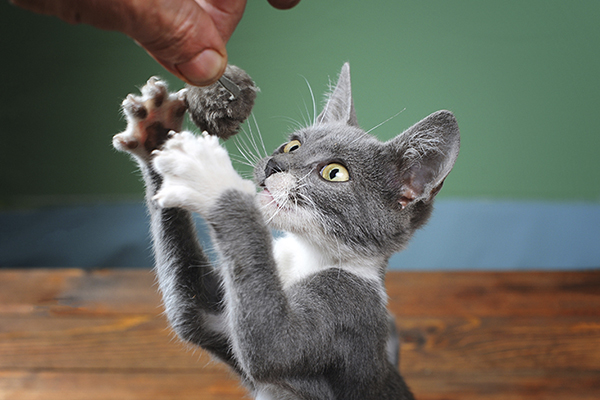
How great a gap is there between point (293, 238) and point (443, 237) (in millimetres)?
1644

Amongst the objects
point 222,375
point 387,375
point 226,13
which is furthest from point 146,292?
point 226,13

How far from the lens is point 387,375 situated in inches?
41.1

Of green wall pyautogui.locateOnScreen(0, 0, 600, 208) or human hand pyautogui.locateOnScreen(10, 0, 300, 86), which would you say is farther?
green wall pyautogui.locateOnScreen(0, 0, 600, 208)

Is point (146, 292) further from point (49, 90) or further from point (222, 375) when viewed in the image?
point (49, 90)

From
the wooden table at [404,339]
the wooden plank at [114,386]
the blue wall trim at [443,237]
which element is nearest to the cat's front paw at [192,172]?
the wooden table at [404,339]

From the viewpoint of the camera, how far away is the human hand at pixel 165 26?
61cm

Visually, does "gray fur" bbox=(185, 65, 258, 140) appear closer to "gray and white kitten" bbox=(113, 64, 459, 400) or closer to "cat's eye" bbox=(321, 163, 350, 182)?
"gray and white kitten" bbox=(113, 64, 459, 400)

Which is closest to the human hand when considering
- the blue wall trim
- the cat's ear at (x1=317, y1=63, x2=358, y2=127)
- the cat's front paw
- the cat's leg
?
the cat's front paw

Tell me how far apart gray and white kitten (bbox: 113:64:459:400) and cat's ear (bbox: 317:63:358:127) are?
110mm

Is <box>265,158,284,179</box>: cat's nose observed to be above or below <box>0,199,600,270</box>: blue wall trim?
above

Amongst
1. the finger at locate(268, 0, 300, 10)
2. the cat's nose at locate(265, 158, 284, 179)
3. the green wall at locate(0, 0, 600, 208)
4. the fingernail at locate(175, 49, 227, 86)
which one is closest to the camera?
the fingernail at locate(175, 49, 227, 86)

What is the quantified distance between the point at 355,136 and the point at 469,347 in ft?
3.60

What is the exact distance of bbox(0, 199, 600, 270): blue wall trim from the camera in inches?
94.2

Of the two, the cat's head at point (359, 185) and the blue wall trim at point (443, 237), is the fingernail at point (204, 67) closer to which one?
the cat's head at point (359, 185)
